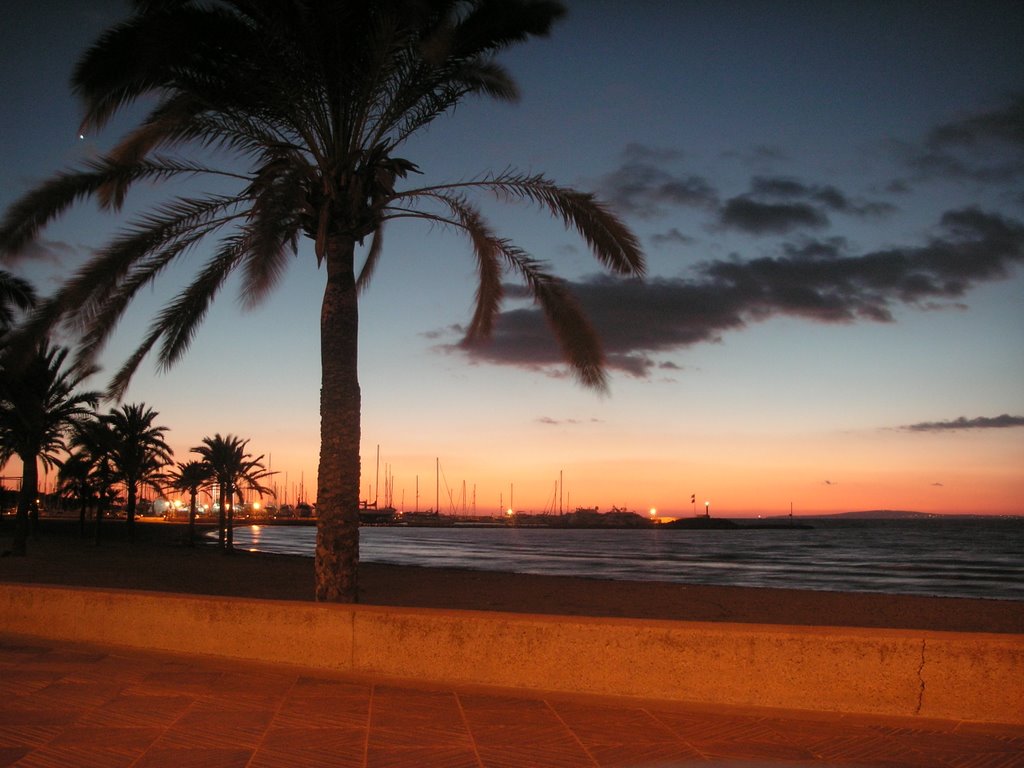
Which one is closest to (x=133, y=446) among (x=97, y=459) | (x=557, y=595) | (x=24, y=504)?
(x=97, y=459)

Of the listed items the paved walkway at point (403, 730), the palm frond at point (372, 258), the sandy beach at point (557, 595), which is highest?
the palm frond at point (372, 258)

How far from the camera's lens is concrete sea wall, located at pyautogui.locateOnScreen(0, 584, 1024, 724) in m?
4.88

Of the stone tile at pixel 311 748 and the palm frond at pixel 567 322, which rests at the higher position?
the palm frond at pixel 567 322

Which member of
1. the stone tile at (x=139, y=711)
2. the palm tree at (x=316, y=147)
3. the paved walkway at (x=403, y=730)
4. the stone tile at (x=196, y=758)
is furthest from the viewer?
the palm tree at (x=316, y=147)

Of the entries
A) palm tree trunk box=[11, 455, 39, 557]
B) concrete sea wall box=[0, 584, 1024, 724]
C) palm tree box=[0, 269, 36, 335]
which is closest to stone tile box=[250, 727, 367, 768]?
concrete sea wall box=[0, 584, 1024, 724]

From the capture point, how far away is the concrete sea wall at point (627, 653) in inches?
192

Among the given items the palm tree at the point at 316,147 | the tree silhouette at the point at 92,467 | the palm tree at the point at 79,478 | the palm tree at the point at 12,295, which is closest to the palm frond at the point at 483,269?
the palm tree at the point at 316,147

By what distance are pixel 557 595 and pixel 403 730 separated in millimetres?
16654

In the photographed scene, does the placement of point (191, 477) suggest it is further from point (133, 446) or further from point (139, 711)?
point (139, 711)

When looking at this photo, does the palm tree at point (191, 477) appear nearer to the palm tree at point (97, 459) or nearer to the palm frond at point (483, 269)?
the palm tree at point (97, 459)

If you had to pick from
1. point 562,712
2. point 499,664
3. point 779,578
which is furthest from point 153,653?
point 779,578

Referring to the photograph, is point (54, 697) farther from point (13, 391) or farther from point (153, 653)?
point (13, 391)

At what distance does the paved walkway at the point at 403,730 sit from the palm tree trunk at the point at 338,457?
3224mm

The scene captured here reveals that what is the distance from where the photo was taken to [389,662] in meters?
5.87
